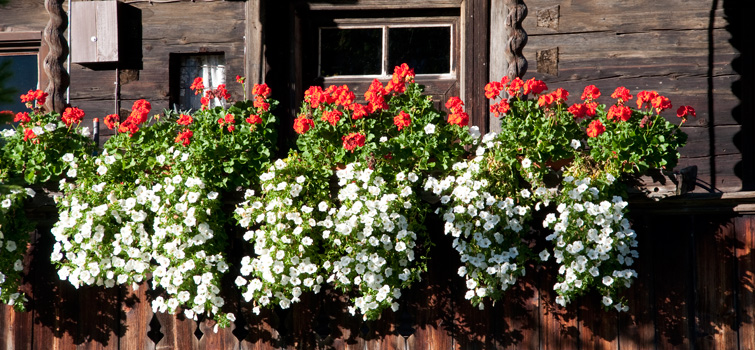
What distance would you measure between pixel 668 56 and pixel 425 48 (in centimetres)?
163

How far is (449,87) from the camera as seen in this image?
5.69 m

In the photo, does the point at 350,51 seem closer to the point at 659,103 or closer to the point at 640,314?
the point at 659,103

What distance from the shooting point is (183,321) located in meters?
4.63

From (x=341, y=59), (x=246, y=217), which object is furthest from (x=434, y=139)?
(x=341, y=59)

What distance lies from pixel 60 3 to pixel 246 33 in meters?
1.12

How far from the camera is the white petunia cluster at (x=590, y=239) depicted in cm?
411

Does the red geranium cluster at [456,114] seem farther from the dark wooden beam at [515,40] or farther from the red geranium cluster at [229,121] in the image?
the red geranium cluster at [229,121]

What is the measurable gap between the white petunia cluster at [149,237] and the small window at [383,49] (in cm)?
191

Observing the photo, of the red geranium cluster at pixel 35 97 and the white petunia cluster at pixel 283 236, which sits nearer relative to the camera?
the white petunia cluster at pixel 283 236

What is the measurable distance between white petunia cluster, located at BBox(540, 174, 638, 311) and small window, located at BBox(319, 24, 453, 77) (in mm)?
1859

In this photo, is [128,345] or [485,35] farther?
[485,35]

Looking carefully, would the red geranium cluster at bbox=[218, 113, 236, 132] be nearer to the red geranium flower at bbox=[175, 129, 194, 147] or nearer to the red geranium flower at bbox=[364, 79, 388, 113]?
the red geranium flower at bbox=[175, 129, 194, 147]

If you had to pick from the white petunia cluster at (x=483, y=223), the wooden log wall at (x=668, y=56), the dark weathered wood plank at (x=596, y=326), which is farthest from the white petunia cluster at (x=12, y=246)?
the wooden log wall at (x=668, y=56)

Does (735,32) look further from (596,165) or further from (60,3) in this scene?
(60,3)
